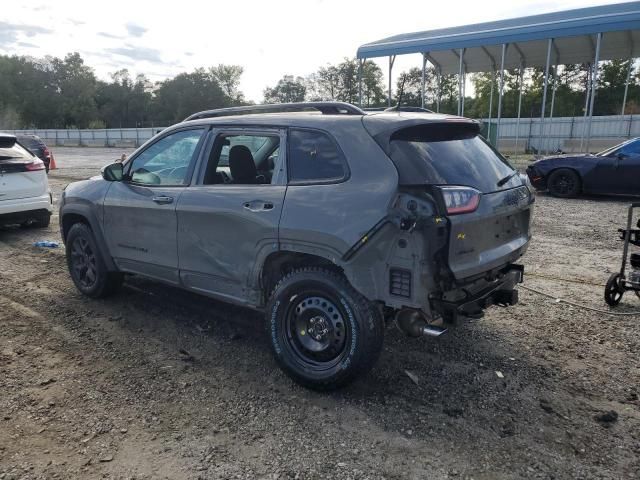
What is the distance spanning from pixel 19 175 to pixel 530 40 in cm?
1747

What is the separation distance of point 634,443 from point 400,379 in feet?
4.72

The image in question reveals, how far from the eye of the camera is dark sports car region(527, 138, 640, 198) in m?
11.0

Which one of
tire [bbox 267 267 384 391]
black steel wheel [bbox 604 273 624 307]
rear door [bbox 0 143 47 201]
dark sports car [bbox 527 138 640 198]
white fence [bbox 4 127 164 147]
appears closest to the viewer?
tire [bbox 267 267 384 391]

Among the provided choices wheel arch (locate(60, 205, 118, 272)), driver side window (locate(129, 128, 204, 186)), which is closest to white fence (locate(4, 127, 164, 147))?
wheel arch (locate(60, 205, 118, 272))

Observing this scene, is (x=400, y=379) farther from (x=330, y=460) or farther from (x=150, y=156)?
(x=150, y=156)

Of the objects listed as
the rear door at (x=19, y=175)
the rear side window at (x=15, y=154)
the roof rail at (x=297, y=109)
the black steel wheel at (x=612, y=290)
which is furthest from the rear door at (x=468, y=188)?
the rear side window at (x=15, y=154)

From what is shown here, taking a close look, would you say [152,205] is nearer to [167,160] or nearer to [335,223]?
[167,160]

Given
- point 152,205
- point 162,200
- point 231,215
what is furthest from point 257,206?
point 152,205

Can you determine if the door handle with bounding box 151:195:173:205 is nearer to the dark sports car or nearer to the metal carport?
the dark sports car

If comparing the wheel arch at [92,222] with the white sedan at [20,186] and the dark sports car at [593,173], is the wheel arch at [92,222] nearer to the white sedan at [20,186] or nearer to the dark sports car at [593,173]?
the white sedan at [20,186]

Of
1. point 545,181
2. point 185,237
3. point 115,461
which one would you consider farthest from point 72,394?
point 545,181

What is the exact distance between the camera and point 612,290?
16.0 feet

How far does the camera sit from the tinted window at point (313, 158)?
339 cm

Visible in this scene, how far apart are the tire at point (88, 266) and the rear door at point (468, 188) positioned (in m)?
3.36
